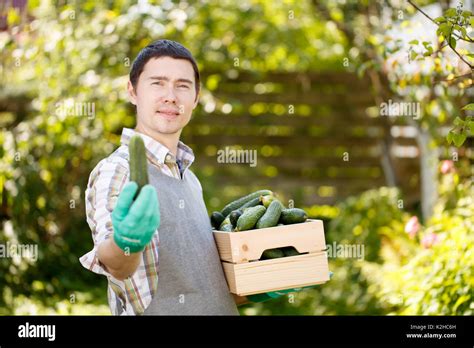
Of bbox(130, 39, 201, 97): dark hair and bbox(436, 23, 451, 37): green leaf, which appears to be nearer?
bbox(130, 39, 201, 97): dark hair

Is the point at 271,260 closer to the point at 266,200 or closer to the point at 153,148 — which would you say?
the point at 266,200

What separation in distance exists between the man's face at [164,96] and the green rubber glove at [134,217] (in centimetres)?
53

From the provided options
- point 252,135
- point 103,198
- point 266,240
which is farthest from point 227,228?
point 252,135

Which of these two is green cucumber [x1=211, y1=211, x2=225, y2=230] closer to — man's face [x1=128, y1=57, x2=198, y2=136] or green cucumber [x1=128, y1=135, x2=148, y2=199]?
man's face [x1=128, y1=57, x2=198, y2=136]

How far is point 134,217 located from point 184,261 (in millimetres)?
474

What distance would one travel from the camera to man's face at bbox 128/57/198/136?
232 centimetres

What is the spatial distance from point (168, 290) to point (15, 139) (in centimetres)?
359

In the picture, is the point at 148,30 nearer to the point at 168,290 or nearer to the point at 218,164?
the point at 218,164

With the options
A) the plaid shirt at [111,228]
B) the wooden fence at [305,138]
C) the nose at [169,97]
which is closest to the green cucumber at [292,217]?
the plaid shirt at [111,228]

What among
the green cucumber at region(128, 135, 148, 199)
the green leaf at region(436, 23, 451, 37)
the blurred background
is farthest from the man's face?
the blurred background

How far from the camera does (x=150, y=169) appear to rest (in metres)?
2.28

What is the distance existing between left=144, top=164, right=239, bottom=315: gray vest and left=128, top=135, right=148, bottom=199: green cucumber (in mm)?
319
